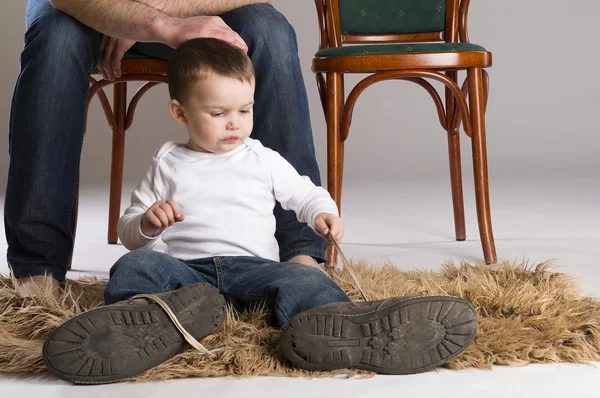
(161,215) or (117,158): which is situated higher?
(161,215)

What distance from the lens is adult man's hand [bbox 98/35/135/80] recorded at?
1.97m

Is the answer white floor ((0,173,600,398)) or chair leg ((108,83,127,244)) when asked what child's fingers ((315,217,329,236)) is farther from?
chair leg ((108,83,127,244))

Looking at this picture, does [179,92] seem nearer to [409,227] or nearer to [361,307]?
[361,307]

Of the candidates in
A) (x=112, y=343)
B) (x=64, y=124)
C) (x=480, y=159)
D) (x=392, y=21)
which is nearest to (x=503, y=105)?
(x=392, y=21)

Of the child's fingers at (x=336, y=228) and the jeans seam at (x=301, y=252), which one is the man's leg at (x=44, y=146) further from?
the child's fingers at (x=336, y=228)

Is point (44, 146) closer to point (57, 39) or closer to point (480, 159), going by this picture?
point (57, 39)

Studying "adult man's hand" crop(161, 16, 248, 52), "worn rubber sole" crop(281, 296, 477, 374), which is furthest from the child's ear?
"worn rubber sole" crop(281, 296, 477, 374)

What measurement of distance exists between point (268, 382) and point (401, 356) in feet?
0.67

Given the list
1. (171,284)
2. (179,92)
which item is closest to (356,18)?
(179,92)

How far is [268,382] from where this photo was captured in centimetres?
→ 127

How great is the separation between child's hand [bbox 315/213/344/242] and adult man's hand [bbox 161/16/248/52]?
40 cm

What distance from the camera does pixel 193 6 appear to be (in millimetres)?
1882

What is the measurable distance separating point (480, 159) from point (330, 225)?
2.63ft

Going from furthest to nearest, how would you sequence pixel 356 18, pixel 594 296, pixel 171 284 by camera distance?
pixel 356 18 < pixel 594 296 < pixel 171 284
